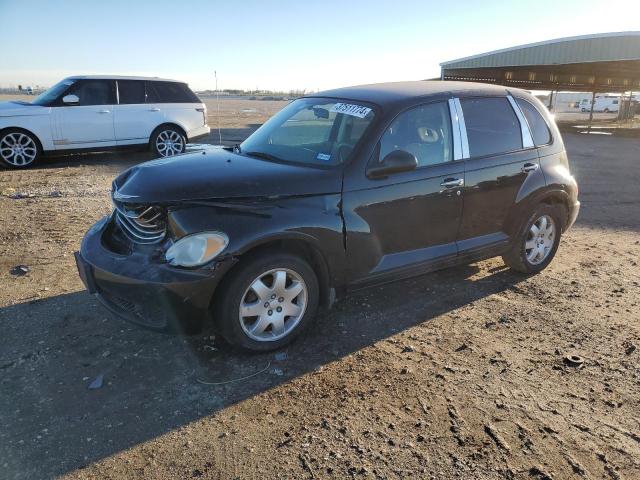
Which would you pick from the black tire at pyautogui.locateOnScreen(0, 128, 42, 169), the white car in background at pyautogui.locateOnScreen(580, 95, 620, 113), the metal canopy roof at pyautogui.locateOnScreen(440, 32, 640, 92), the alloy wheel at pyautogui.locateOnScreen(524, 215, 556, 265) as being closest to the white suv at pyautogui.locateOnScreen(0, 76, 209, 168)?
the black tire at pyautogui.locateOnScreen(0, 128, 42, 169)

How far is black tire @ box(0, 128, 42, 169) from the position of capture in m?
9.66

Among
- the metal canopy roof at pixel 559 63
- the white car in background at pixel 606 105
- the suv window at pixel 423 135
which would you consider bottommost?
the suv window at pixel 423 135

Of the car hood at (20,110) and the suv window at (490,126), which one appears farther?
the car hood at (20,110)

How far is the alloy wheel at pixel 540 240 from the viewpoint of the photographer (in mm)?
4891

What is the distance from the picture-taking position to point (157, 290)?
3064mm

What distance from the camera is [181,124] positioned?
37.2ft

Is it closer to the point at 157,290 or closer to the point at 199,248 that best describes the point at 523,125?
the point at 199,248

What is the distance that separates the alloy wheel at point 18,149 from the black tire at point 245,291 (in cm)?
873

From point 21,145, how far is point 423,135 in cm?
904

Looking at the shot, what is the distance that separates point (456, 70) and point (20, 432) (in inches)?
1365

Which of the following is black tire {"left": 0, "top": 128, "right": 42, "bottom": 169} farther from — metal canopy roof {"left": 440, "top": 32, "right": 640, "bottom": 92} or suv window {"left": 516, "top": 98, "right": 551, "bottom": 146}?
metal canopy roof {"left": 440, "top": 32, "right": 640, "bottom": 92}

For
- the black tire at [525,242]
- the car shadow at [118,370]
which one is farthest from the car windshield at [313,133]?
the black tire at [525,242]

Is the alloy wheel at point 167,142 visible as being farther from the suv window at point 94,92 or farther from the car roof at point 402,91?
the car roof at point 402,91

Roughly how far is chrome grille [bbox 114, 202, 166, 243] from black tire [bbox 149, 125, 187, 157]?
8.20 metres
